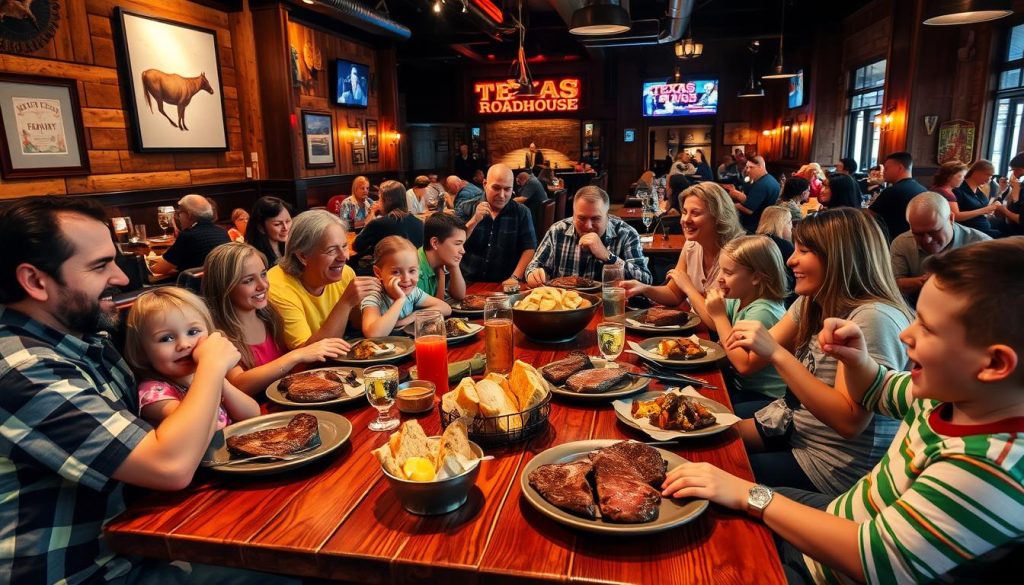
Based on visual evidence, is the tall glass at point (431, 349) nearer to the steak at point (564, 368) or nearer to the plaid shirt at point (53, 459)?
the steak at point (564, 368)

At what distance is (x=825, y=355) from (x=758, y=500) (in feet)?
2.52

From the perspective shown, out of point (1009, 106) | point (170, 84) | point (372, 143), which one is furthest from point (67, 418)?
point (372, 143)

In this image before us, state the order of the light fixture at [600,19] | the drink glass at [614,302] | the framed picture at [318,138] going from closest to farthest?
the drink glass at [614,302]
the light fixture at [600,19]
the framed picture at [318,138]

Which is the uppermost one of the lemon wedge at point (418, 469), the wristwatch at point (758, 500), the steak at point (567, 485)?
the lemon wedge at point (418, 469)

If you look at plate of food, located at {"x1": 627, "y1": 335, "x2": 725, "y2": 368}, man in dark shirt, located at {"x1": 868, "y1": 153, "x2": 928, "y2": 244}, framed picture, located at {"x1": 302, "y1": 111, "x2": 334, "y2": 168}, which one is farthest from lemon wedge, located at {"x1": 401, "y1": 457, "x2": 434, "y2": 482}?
framed picture, located at {"x1": 302, "y1": 111, "x2": 334, "y2": 168}

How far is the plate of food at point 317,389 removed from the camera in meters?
1.66

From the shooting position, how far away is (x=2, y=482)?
1.16m

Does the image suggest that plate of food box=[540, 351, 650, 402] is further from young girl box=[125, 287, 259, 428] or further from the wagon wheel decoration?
the wagon wheel decoration

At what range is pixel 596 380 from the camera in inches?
66.5

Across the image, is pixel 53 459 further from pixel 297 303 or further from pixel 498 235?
pixel 498 235

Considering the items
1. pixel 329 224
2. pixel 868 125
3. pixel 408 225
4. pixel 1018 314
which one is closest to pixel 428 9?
pixel 408 225

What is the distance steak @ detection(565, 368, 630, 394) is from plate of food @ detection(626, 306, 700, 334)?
613 millimetres

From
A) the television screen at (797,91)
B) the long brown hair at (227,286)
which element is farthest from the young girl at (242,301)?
the television screen at (797,91)

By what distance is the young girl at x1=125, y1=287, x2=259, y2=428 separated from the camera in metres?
1.47
